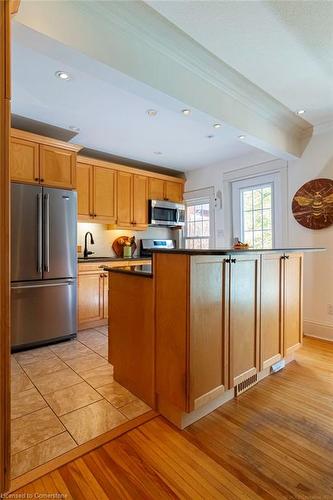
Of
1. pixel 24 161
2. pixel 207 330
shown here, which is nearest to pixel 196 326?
pixel 207 330

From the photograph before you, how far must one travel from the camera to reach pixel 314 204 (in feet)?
10.9

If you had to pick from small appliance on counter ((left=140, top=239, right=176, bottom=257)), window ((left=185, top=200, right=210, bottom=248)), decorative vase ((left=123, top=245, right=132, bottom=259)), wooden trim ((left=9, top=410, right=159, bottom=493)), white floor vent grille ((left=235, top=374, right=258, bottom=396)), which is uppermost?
window ((left=185, top=200, right=210, bottom=248))

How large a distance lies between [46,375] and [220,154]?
11.9ft

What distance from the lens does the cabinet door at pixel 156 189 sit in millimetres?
4664

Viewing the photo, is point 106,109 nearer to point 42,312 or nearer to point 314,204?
point 42,312

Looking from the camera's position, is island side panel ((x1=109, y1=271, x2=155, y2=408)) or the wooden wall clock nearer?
island side panel ((x1=109, y1=271, x2=155, y2=408))

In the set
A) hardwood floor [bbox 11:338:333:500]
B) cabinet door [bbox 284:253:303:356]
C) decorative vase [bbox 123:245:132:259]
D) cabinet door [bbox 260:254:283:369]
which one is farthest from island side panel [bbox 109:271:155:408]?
decorative vase [bbox 123:245:132:259]

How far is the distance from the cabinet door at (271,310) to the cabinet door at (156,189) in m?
2.85

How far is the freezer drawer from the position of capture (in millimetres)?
2861

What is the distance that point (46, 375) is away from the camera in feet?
7.77

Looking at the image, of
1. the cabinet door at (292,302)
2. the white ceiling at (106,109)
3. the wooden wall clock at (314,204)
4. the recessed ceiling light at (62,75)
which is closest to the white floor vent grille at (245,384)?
the cabinet door at (292,302)

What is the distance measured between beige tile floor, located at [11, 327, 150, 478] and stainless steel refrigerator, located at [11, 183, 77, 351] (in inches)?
11.8

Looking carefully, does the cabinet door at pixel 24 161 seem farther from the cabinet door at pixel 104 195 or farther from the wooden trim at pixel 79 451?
the wooden trim at pixel 79 451

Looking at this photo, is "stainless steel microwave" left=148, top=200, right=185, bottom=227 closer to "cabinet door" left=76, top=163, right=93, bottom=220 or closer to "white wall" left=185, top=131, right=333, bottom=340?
"cabinet door" left=76, top=163, right=93, bottom=220
